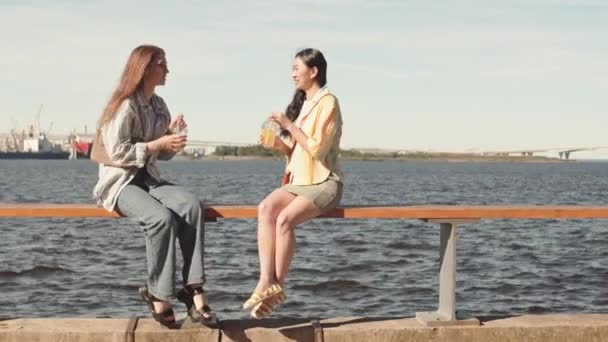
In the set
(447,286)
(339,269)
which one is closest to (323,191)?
(447,286)

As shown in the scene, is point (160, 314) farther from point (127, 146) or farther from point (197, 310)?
point (127, 146)

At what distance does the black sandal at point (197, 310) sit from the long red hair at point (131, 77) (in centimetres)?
109

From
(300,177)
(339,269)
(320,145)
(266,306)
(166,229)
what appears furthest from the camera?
(339,269)

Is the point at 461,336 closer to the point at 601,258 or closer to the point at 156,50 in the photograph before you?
the point at 156,50

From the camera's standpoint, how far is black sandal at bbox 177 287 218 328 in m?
5.48

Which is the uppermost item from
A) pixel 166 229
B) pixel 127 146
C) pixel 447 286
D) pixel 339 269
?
pixel 127 146

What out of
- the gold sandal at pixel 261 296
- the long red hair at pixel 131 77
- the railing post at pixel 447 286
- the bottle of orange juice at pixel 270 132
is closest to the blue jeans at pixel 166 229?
the gold sandal at pixel 261 296

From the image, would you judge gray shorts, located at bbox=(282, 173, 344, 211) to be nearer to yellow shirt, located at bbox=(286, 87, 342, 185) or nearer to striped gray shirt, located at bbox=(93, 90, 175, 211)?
yellow shirt, located at bbox=(286, 87, 342, 185)

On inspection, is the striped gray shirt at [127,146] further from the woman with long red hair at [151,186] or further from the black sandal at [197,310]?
the black sandal at [197,310]

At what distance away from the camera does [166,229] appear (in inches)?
214

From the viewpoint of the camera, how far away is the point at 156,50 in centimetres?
575

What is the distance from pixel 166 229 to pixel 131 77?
0.94 m

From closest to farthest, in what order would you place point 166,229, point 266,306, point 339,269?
point 166,229
point 266,306
point 339,269

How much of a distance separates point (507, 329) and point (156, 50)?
2619 millimetres
